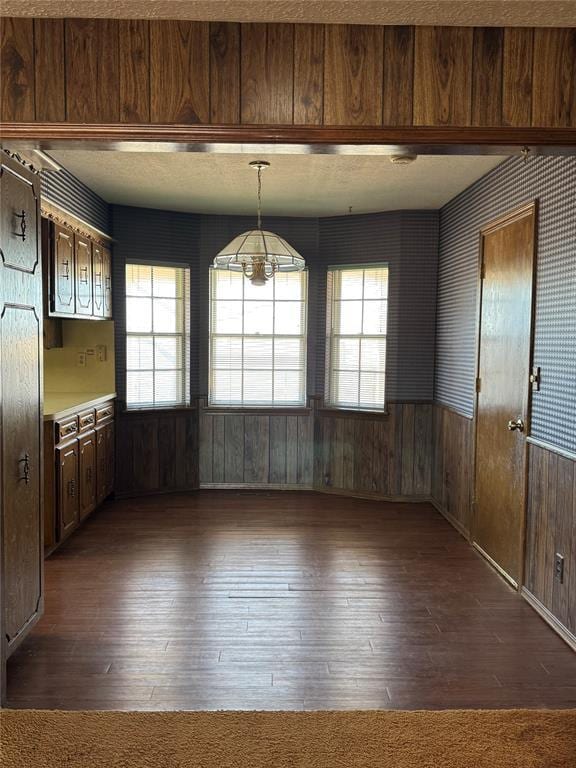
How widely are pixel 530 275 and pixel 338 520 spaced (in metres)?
2.58

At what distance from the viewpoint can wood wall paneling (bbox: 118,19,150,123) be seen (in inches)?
89.0

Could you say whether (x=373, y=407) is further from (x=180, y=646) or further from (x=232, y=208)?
(x=180, y=646)

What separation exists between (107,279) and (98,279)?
0.99ft

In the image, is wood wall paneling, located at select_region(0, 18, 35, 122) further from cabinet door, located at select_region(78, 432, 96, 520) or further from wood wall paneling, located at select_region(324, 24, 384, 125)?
cabinet door, located at select_region(78, 432, 96, 520)

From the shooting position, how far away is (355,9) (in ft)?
6.99

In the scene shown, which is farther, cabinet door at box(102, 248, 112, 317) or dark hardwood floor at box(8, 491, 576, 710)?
cabinet door at box(102, 248, 112, 317)

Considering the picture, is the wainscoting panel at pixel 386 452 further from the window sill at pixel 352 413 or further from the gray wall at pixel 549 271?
the gray wall at pixel 549 271

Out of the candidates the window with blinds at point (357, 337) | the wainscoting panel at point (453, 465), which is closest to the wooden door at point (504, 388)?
the wainscoting panel at point (453, 465)

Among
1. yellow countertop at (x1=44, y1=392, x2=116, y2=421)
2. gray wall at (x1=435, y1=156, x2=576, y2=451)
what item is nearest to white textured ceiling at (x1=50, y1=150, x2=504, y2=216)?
gray wall at (x1=435, y1=156, x2=576, y2=451)

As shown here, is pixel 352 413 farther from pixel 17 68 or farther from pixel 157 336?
pixel 17 68

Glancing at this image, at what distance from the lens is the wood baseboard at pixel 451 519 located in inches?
194

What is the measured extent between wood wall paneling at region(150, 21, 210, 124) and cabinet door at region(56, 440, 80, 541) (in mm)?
2775

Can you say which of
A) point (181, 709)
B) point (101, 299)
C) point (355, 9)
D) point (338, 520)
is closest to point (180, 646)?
point (181, 709)

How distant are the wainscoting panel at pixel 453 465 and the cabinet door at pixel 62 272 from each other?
313 cm
